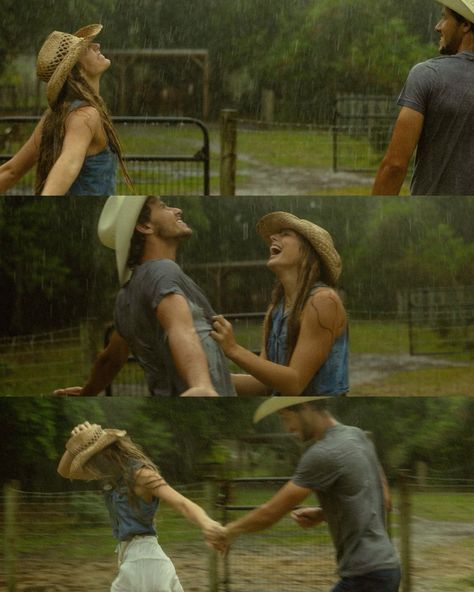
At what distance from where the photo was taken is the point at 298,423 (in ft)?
13.8

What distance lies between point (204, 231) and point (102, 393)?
0.58m

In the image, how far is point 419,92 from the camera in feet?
13.6

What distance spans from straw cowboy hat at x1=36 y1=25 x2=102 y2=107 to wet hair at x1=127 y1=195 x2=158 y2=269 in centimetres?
44

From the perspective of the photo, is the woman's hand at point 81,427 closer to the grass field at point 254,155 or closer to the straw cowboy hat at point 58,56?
the grass field at point 254,155

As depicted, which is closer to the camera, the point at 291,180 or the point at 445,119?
the point at 445,119

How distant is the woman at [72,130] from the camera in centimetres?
420

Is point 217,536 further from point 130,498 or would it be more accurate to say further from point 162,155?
point 162,155

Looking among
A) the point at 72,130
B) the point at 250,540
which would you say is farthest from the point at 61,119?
the point at 250,540

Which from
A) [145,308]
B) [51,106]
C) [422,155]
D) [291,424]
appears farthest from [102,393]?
[422,155]

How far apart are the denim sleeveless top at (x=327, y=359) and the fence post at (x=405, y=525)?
371 millimetres

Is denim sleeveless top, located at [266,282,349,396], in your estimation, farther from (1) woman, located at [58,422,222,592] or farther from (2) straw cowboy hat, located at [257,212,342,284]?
(1) woman, located at [58,422,222,592]

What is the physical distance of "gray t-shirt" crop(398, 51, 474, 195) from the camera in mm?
4129

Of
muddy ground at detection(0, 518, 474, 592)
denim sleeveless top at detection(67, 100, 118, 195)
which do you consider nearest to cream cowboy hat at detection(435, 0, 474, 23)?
denim sleeveless top at detection(67, 100, 118, 195)

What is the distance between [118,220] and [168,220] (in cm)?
15
